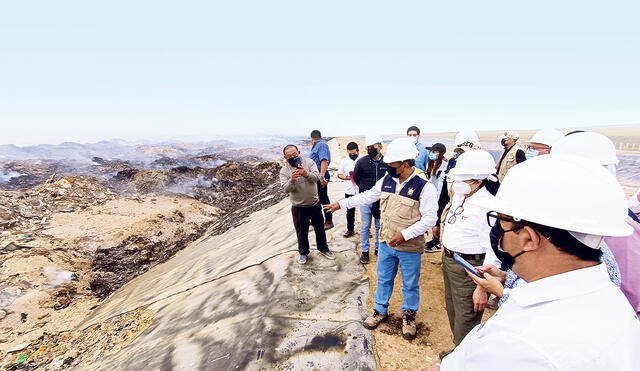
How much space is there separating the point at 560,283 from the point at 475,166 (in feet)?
5.47

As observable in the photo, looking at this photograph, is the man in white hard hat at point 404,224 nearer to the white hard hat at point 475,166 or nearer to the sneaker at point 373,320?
the sneaker at point 373,320

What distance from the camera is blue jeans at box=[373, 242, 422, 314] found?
116 inches

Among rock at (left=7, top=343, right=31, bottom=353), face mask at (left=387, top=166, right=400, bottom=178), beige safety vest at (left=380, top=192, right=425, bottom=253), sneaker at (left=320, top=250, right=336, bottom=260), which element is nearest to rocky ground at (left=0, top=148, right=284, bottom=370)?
rock at (left=7, top=343, right=31, bottom=353)

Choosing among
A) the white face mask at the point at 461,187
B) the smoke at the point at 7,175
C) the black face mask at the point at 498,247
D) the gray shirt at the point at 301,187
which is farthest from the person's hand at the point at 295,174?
the smoke at the point at 7,175

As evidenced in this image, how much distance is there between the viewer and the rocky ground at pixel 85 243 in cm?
477

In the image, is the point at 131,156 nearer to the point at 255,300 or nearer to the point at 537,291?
the point at 255,300

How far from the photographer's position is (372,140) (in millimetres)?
4422

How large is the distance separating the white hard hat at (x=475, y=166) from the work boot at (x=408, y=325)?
1.50 meters

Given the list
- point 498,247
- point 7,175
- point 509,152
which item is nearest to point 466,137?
point 509,152

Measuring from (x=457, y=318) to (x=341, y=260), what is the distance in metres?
2.20

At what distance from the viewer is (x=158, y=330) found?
3996 mm

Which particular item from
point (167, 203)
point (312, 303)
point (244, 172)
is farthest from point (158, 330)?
point (244, 172)

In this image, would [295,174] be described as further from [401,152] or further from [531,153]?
[531,153]

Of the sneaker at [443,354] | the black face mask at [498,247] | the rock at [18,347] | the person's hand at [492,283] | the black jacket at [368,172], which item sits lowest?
the rock at [18,347]
